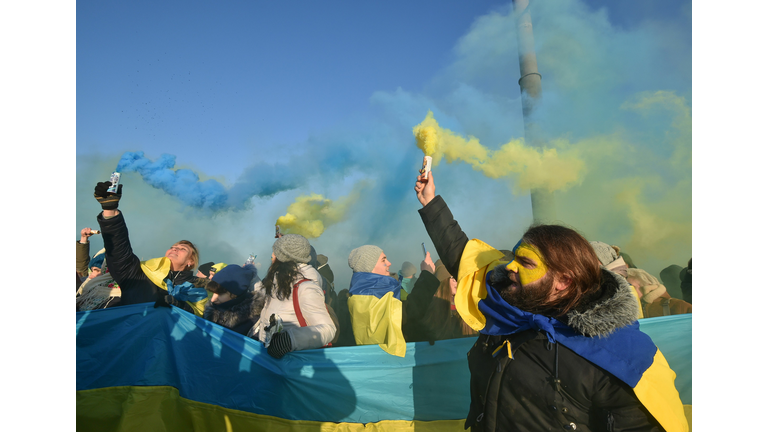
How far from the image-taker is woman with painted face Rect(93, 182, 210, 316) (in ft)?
11.2

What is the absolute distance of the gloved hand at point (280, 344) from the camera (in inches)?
124

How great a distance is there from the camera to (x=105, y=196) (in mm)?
3346

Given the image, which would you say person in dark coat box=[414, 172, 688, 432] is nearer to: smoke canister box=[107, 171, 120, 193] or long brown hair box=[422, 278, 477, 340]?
long brown hair box=[422, 278, 477, 340]

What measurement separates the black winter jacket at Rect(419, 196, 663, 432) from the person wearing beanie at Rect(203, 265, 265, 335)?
8.50ft

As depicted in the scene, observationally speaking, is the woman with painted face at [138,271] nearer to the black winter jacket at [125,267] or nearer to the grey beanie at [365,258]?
the black winter jacket at [125,267]

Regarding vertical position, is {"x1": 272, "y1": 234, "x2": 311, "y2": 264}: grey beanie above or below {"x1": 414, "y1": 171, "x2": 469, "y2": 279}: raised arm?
above

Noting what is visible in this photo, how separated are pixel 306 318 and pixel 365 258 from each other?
3.31 ft

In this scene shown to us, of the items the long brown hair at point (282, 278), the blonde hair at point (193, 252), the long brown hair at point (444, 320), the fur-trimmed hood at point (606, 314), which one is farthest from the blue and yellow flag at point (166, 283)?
the fur-trimmed hood at point (606, 314)

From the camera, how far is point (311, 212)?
1062cm

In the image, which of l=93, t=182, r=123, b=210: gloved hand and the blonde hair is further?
the blonde hair

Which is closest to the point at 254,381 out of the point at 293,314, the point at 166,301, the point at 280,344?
the point at 280,344

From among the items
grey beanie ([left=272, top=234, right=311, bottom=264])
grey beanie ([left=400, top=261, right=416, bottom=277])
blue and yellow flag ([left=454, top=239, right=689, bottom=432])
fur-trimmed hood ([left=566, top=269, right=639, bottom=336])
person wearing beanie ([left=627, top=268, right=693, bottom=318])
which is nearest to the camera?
blue and yellow flag ([left=454, top=239, right=689, bottom=432])

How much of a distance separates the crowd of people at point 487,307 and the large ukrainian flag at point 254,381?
0.54 feet

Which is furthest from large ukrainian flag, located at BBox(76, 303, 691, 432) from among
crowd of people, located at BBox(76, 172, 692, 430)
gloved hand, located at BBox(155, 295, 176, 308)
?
crowd of people, located at BBox(76, 172, 692, 430)
